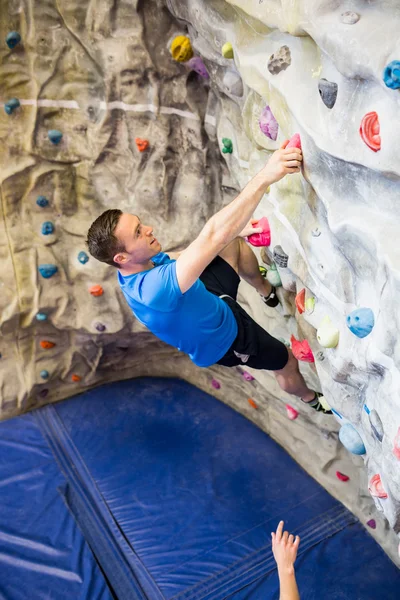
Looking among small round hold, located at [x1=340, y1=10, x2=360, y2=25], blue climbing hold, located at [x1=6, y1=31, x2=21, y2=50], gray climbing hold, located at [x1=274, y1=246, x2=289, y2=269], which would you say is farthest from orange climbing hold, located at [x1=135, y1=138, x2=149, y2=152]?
small round hold, located at [x1=340, y1=10, x2=360, y2=25]

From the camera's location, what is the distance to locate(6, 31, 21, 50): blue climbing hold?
3205mm

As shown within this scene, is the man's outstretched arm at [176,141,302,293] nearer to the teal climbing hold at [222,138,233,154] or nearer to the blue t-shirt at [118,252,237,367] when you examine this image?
the blue t-shirt at [118,252,237,367]

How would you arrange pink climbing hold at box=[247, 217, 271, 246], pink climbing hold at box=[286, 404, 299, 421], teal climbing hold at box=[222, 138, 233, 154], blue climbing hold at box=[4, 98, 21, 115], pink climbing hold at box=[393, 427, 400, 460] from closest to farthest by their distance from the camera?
1. pink climbing hold at box=[393, 427, 400, 460]
2. pink climbing hold at box=[247, 217, 271, 246]
3. teal climbing hold at box=[222, 138, 233, 154]
4. blue climbing hold at box=[4, 98, 21, 115]
5. pink climbing hold at box=[286, 404, 299, 421]

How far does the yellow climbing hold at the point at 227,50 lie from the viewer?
2.44 metres

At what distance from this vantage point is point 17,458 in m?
3.90

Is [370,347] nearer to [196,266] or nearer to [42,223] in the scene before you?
[196,266]

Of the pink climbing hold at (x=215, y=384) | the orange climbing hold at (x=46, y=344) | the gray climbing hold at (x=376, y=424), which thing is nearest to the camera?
the gray climbing hold at (x=376, y=424)

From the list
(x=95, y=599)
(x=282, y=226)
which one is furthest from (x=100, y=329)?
(x=282, y=226)

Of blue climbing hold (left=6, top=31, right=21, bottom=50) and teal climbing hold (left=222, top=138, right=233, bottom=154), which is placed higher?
blue climbing hold (left=6, top=31, right=21, bottom=50)

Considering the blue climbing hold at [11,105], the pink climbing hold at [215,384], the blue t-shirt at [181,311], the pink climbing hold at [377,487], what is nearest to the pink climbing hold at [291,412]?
the pink climbing hold at [215,384]

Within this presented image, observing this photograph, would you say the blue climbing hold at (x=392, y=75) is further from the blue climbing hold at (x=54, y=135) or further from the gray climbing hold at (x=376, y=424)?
the blue climbing hold at (x=54, y=135)

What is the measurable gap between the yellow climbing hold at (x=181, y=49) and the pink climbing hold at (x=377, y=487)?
2418 millimetres

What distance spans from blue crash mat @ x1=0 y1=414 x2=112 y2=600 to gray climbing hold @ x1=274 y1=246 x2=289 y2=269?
205cm

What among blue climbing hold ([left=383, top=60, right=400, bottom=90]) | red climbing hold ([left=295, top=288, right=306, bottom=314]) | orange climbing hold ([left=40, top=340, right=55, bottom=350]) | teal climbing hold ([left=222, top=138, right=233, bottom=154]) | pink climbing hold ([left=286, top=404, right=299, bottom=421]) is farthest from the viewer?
orange climbing hold ([left=40, top=340, right=55, bottom=350])
